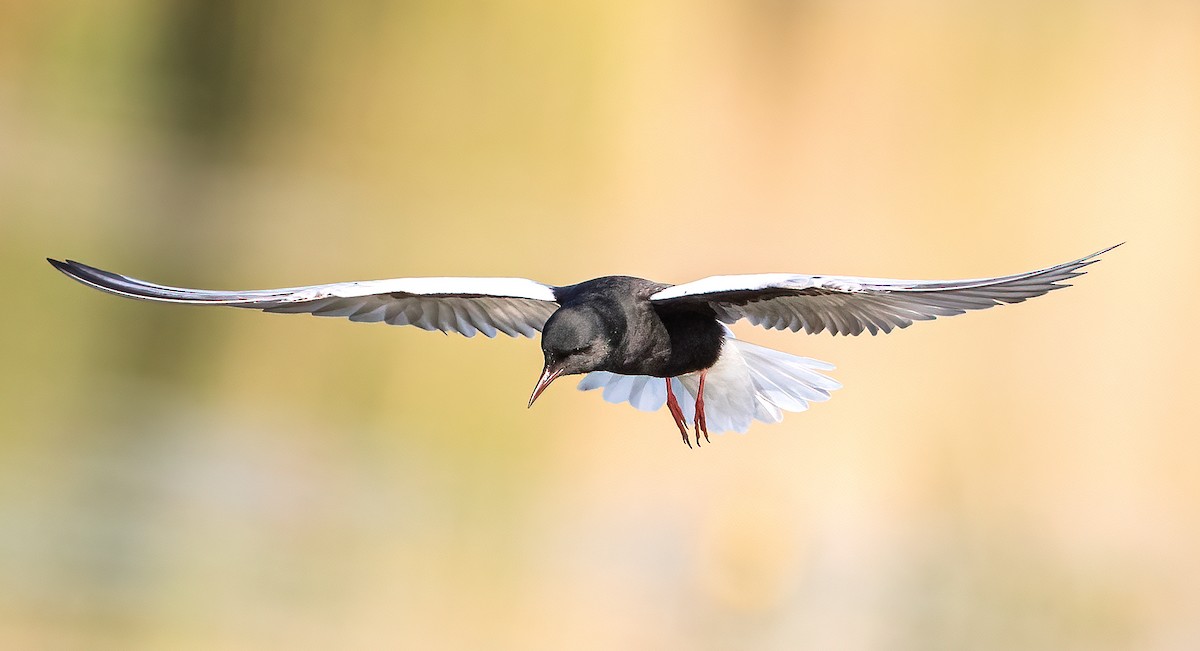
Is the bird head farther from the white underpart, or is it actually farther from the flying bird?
the white underpart

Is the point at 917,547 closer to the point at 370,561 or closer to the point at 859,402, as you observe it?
the point at 859,402

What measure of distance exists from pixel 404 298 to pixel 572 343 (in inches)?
25.3

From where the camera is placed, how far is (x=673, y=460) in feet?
21.7

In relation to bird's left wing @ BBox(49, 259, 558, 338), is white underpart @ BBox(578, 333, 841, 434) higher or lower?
lower

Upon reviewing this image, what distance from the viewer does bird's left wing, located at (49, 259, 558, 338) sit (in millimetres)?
2867

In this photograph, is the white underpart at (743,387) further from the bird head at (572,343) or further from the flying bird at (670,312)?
the bird head at (572,343)


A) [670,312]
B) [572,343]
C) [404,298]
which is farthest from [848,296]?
[404,298]

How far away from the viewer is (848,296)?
9.55 ft

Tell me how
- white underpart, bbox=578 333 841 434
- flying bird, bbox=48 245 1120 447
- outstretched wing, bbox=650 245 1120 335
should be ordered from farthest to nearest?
white underpart, bbox=578 333 841 434, flying bird, bbox=48 245 1120 447, outstretched wing, bbox=650 245 1120 335

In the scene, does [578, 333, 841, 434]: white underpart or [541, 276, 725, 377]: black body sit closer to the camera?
[541, 276, 725, 377]: black body

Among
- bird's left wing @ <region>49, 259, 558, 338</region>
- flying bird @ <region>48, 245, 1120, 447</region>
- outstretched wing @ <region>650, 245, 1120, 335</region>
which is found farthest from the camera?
bird's left wing @ <region>49, 259, 558, 338</region>

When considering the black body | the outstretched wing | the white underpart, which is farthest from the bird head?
the white underpart

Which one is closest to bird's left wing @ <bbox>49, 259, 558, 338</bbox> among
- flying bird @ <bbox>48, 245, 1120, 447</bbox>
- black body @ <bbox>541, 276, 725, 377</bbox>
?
flying bird @ <bbox>48, 245, 1120, 447</bbox>

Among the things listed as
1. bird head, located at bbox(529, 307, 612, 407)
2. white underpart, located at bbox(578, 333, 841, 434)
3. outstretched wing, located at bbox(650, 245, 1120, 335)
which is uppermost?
A: outstretched wing, located at bbox(650, 245, 1120, 335)
